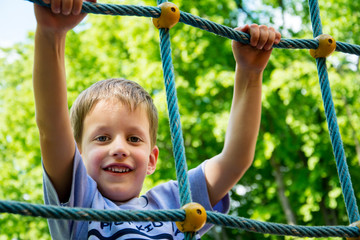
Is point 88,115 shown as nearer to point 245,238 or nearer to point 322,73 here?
point 322,73

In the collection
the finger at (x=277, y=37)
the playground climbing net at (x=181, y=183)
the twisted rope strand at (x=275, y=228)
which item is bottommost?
the twisted rope strand at (x=275, y=228)

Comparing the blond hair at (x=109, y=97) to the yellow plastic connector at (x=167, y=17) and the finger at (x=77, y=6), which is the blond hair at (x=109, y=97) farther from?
the finger at (x=77, y=6)

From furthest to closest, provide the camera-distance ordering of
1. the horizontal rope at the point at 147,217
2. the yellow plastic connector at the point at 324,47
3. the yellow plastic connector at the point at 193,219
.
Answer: the yellow plastic connector at the point at 324,47
the yellow plastic connector at the point at 193,219
the horizontal rope at the point at 147,217

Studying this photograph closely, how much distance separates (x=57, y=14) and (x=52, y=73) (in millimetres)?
111

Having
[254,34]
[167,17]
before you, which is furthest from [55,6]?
[254,34]

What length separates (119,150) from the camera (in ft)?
3.35

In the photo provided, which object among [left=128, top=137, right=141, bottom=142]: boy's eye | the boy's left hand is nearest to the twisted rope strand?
[left=128, top=137, right=141, bottom=142]: boy's eye

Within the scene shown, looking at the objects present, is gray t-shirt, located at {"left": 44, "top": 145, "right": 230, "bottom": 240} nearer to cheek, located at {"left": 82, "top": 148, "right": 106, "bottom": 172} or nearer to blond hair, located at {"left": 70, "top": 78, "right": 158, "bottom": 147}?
cheek, located at {"left": 82, "top": 148, "right": 106, "bottom": 172}

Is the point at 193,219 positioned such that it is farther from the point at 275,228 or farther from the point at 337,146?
the point at 337,146

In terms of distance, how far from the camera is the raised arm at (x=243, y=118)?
113cm

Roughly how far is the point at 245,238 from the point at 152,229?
6.73m

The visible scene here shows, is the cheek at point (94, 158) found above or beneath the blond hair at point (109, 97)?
beneath

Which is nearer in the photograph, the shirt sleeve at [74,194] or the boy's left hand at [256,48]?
the shirt sleeve at [74,194]

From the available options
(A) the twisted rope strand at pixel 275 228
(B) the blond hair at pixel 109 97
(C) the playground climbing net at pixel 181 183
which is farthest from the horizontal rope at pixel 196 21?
(A) the twisted rope strand at pixel 275 228
